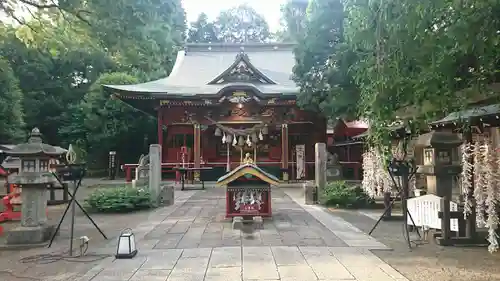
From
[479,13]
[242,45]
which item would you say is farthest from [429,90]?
[242,45]

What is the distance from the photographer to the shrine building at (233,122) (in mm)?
19609

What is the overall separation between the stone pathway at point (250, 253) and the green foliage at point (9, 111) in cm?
1758

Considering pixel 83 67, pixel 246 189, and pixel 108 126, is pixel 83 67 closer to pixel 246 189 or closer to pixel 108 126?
pixel 108 126

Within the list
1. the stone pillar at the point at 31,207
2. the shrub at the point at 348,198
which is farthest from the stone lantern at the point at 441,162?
the stone pillar at the point at 31,207

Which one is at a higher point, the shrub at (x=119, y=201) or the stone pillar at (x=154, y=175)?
the stone pillar at (x=154, y=175)

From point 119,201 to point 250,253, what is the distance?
5827mm

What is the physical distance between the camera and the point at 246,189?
27.7 ft

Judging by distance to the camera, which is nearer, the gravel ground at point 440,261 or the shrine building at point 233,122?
the gravel ground at point 440,261

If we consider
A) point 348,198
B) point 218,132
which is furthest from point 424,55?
point 218,132

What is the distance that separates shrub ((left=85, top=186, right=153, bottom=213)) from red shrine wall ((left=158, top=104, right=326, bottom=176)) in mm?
9251

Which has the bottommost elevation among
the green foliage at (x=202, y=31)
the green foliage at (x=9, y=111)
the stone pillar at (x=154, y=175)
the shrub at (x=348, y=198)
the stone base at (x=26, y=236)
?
the stone base at (x=26, y=236)

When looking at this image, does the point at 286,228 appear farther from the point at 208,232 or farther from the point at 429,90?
the point at 429,90

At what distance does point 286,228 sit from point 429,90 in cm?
445

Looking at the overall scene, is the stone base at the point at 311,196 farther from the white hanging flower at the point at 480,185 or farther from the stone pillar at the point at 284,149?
the stone pillar at the point at 284,149
